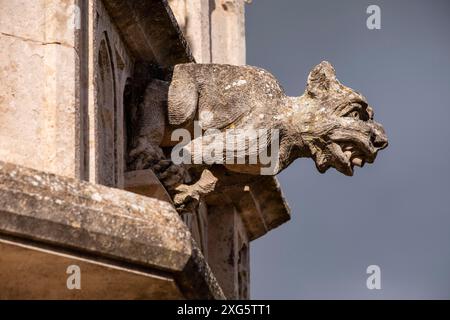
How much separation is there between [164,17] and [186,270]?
9.88 ft

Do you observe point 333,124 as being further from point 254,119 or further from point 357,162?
point 254,119

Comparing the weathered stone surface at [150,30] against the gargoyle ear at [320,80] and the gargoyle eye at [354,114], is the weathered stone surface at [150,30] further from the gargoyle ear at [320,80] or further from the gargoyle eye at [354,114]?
the gargoyle eye at [354,114]

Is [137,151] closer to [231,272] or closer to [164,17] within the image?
[164,17]

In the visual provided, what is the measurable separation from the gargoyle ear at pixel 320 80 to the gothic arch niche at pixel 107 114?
3.15 feet

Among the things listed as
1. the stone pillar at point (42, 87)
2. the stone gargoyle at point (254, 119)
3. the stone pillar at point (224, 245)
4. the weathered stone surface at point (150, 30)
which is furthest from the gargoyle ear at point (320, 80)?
the stone pillar at point (224, 245)

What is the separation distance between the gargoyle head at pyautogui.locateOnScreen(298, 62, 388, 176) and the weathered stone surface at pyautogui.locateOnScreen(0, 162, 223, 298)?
8.36 feet

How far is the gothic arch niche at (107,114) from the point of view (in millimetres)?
13453

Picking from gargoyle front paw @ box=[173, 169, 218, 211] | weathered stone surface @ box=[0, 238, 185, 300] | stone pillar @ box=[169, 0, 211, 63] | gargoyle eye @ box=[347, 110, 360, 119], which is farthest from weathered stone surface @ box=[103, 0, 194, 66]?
weathered stone surface @ box=[0, 238, 185, 300]

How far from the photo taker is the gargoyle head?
14.1 meters

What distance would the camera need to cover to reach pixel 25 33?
12.5 meters

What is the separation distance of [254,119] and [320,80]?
0.37 metres

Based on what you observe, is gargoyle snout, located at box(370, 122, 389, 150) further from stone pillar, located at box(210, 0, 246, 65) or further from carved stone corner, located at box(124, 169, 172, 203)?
stone pillar, located at box(210, 0, 246, 65)

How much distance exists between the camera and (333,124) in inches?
555
